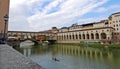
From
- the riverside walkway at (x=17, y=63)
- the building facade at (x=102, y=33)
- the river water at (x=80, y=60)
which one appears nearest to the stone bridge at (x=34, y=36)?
the building facade at (x=102, y=33)

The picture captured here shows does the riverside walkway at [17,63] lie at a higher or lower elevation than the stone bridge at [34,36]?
lower

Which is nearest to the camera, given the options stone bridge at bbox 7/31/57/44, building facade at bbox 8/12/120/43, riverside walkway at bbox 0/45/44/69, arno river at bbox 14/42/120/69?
riverside walkway at bbox 0/45/44/69

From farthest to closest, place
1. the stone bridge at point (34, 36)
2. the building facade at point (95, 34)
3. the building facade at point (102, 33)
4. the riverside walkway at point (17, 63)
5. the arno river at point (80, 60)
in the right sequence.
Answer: the stone bridge at point (34, 36)
the building facade at point (95, 34)
the building facade at point (102, 33)
the arno river at point (80, 60)
the riverside walkway at point (17, 63)

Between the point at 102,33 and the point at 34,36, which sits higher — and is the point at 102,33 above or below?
above

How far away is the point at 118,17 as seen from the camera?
2291 inches

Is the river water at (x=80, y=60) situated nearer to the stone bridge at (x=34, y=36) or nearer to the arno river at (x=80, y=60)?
the arno river at (x=80, y=60)

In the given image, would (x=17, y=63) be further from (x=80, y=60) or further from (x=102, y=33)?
(x=102, y=33)

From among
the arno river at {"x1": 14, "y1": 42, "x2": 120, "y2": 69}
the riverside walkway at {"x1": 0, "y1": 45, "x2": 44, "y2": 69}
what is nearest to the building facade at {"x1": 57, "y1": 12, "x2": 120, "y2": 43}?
the arno river at {"x1": 14, "y1": 42, "x2": 120, "y2": 69}

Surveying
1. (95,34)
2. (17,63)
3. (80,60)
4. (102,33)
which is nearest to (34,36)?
(95,34)

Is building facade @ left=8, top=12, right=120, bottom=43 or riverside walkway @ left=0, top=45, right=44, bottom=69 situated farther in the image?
building facade @ left=8, top=12, right=120, bottom=43

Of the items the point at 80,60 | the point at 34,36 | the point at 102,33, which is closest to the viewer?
the point at 80,60

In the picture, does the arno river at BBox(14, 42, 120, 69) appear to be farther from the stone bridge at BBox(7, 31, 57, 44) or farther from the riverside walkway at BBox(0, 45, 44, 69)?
the stone bridge at BBox(7, 31, 57, 44)

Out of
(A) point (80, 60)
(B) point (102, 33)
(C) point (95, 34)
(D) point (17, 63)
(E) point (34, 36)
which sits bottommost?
(A) point (80, 60)

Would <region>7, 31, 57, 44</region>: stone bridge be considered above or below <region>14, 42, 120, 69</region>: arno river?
above
